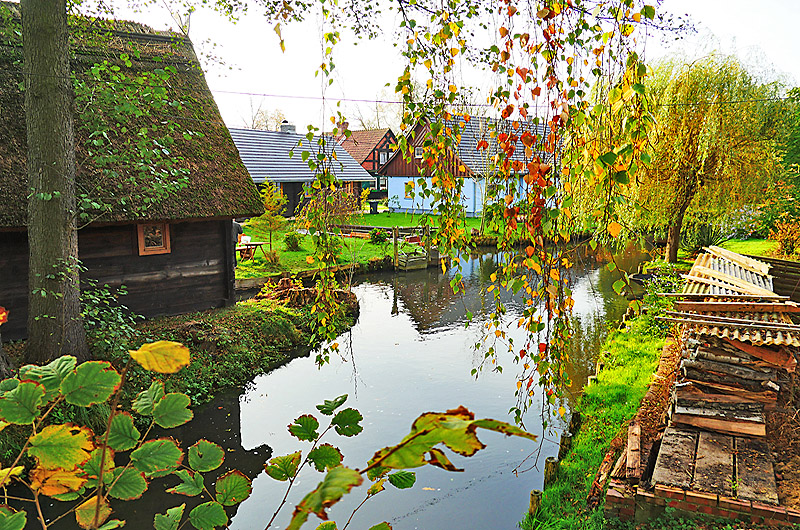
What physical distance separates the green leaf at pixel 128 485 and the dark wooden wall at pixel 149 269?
27.2 feet

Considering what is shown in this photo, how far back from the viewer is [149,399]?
1.09 meters

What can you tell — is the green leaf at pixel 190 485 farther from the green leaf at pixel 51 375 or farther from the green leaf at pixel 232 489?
the green leaf at pixel 51 375

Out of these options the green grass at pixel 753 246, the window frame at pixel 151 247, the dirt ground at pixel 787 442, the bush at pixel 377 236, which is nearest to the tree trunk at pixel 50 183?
the window frame at pixel 151 247

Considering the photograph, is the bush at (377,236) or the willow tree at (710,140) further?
the bush at (377,236)

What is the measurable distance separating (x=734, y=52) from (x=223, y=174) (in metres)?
12.5

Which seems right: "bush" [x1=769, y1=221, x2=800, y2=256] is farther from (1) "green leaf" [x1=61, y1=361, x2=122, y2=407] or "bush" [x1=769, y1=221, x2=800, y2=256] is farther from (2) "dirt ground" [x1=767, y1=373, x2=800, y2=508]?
(1) "green leaf" [x1=61, y1=361, x2=122, y2=407]

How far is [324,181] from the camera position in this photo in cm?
218

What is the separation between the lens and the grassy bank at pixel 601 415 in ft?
15.4

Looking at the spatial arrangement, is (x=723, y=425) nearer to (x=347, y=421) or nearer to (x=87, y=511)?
(x=347, y=421)

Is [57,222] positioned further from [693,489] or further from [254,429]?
[693,489]

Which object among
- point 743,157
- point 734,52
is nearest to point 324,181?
point 743,157

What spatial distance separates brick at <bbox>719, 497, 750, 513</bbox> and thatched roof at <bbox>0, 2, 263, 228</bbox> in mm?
6140

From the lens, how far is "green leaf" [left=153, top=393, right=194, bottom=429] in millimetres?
1032

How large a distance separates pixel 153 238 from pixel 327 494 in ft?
31.6
